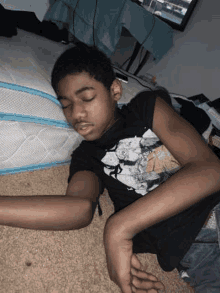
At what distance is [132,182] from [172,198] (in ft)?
0.73

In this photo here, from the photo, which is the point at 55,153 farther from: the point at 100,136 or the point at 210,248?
the point at 210,248

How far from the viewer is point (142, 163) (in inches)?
27.5

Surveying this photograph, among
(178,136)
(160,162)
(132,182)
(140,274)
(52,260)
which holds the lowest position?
(52,260)

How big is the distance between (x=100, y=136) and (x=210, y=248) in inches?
24.0

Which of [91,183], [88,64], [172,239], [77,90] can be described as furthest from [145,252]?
[88,64]

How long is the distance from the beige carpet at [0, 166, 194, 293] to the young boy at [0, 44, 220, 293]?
144 millimetres

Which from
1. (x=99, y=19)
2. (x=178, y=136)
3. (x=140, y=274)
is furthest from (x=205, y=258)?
(x=99, y=19)

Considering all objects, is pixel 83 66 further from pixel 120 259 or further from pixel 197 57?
pixel 197 57

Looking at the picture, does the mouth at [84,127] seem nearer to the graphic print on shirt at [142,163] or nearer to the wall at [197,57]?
the graphic print on shirt at [142,163]

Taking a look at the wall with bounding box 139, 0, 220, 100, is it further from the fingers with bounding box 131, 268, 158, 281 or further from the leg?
the fingers with bounding box 131, 268, 158, 281

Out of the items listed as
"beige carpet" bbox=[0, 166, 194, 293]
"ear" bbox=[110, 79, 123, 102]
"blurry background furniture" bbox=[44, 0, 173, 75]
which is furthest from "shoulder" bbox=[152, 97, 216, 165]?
"blurry background furniture" bbox=[44, 0, 173, 75]

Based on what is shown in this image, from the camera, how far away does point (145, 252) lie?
2.35 feet

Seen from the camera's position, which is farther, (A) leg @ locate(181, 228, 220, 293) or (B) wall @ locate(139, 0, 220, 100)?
(B) wall @ locate(139, 0, 220, 100)

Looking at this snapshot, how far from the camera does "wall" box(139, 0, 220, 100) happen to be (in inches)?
76.4
